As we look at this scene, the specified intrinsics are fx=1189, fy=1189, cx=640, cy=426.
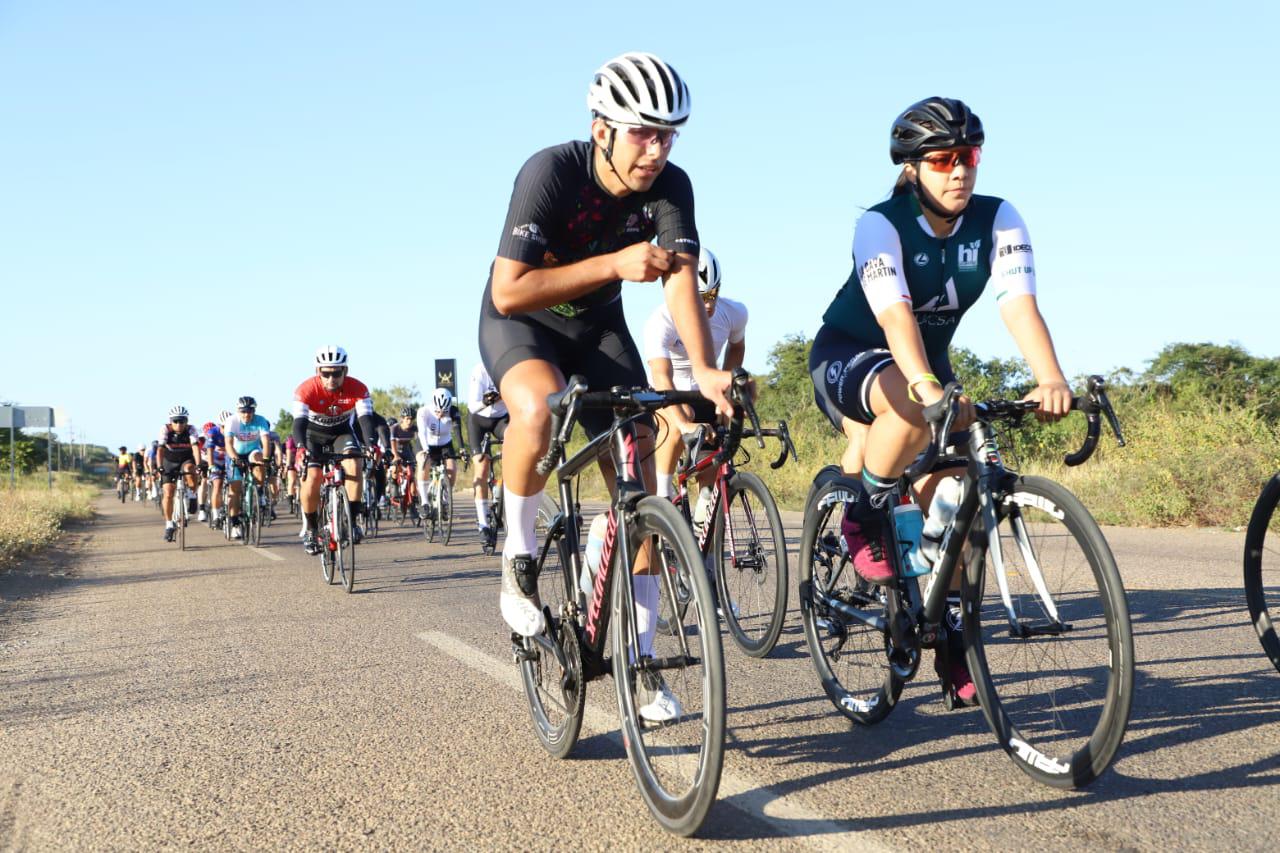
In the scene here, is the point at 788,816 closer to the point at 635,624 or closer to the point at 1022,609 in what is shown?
the point at 635,624

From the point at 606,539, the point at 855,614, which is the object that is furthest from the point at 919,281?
the point at 606,539

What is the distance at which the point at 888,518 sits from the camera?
3.97 meters

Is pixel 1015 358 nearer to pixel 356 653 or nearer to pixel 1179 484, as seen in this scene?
pixel 1179 484

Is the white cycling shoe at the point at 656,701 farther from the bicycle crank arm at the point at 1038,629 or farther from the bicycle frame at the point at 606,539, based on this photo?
the bicycle crank arm at the point at 1038,629

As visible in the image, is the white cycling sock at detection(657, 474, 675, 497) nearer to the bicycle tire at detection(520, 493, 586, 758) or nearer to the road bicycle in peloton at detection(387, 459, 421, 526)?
the bicycle tire at detection(520, 493, 586, 758)

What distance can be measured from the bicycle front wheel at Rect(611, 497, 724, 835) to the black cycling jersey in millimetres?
1008

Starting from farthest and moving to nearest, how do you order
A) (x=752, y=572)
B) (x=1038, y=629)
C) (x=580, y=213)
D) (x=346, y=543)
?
(x=346, y=543)
(x=752, y=572)
(x=580, y=213)
(x=1038, y=629)

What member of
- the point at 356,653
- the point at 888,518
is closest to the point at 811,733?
the point at 888,518

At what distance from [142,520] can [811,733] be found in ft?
85.1

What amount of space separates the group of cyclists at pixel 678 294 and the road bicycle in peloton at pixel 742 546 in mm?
1235

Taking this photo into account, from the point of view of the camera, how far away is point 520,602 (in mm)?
3945

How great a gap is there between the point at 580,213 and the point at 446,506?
11.2 meters

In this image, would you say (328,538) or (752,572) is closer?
(752,572)

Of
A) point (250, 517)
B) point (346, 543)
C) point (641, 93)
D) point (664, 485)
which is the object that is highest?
point (641, 93)
